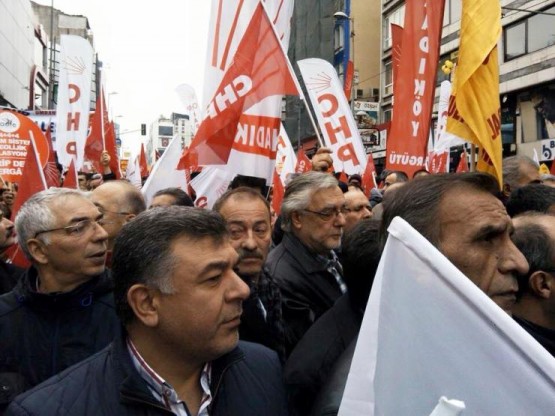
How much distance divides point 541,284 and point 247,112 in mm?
2685

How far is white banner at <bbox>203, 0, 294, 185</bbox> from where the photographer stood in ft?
14.5

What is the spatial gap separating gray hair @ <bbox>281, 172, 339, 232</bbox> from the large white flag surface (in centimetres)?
240

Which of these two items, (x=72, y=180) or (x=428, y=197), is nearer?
(x=428, y=197)

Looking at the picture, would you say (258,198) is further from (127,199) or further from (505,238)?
(505,238)

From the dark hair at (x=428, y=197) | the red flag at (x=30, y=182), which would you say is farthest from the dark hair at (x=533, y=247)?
the red flag at (x=30, y=182)

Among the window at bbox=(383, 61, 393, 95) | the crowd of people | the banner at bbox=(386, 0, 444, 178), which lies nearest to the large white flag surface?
the crowd of people

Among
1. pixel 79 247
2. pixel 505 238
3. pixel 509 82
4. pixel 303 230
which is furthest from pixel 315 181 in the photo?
pixel 509 82

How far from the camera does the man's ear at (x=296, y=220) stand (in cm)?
364

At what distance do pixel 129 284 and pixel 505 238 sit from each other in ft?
3.79

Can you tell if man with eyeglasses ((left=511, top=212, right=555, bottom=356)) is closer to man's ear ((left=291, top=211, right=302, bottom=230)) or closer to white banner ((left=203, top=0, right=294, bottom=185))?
man's ear ((left=291, top=211, right=302, bottom=230))

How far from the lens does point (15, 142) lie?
8.31 metres

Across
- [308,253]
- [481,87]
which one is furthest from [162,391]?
[481,87]

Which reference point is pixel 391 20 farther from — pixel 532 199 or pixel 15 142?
pixel 532 199

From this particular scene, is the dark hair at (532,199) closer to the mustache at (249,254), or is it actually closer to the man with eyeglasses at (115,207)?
the mustache at (249,254)
